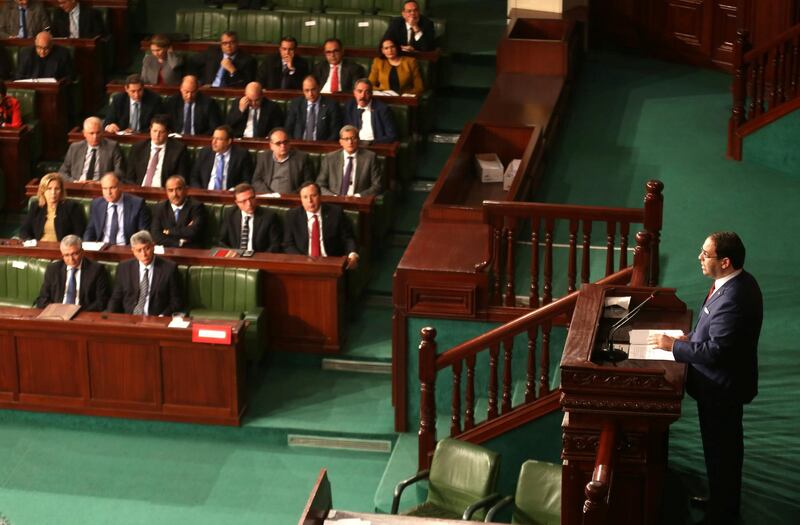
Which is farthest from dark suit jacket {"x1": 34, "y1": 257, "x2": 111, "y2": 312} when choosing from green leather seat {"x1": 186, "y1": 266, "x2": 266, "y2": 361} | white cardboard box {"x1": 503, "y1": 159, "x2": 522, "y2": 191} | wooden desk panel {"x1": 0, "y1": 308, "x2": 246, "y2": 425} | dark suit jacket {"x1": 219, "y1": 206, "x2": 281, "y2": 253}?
white cardboard box {"x1": 503, "y1": 159, "x2": 522, "y2": 191}

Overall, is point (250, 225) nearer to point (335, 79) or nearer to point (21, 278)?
point (21, 278)

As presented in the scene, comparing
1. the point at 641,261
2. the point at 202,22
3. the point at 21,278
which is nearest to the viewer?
the point at 641,261

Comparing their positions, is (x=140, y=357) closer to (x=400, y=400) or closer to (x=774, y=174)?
(x=400, y=400)

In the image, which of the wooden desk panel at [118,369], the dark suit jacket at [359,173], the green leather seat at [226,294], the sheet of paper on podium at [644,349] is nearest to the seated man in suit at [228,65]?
the dark suit jacket at [359,173]

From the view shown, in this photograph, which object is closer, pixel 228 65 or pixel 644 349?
pixel 644 349

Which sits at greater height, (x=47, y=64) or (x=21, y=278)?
(x=47, y=64)

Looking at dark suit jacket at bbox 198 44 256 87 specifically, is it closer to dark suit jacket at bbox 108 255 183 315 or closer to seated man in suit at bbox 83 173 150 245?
seated man in suit at bbox 83 173 150 245

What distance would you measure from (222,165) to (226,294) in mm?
1542

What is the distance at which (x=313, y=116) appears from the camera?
1003cm

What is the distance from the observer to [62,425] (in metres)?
8.13

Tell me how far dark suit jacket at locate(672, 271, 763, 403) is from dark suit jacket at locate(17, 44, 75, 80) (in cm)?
702

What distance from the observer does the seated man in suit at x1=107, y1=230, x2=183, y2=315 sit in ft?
26.8

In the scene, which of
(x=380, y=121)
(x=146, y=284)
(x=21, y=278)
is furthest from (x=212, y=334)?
(x=380, y=121)

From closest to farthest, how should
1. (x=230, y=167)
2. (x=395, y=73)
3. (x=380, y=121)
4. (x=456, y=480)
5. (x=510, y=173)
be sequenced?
(x=456, y=480) → (x=510, y=173) → (x=230, y=167) → (x=380, y=121) → (x=395, y=73)
